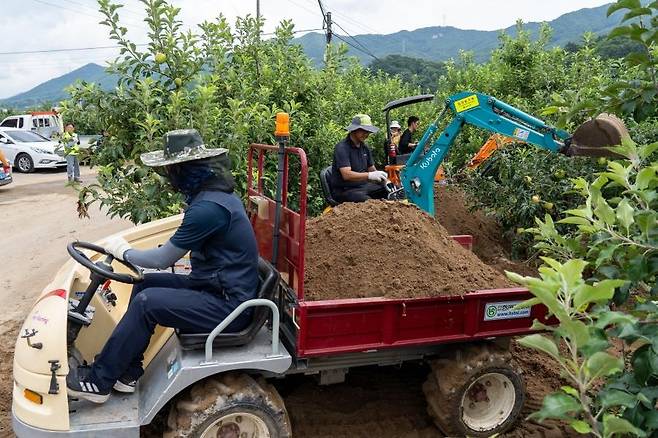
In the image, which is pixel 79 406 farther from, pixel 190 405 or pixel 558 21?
pixel 558 21

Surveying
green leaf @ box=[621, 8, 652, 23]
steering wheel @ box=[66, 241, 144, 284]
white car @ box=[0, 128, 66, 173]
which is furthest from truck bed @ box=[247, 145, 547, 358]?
white car @ box=[0, 128, 66, 173]

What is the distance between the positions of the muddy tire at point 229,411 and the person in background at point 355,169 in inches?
137

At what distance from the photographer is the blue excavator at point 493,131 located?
16.3 ft

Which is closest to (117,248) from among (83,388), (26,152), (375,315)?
(83,388)

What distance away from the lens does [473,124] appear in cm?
652

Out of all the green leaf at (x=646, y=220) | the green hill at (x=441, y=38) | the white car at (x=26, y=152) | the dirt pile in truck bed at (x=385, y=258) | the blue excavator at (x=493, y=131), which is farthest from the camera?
the green hill at (x=441, y=38)

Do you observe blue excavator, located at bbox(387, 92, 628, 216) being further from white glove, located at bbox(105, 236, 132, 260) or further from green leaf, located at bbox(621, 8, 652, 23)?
white glove, located at bbox(105, 236, 132, 260)

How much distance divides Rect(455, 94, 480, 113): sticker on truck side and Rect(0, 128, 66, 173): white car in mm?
17554

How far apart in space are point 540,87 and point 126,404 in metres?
10.6

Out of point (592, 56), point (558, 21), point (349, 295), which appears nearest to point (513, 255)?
point (349, 295)

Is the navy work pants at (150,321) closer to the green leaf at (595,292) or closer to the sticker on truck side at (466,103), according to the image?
the green leaf at (595,292)

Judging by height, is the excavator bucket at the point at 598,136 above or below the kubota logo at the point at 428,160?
above

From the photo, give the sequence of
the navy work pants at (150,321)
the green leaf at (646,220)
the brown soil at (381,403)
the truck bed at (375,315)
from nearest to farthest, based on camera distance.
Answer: the green leaf at (646,220) < the navy work pants at (150,321) < the truck bed at (375,315) < the brown soil at (381,403)

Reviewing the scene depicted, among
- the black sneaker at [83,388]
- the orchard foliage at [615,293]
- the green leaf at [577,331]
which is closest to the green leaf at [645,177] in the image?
the orchard foliage at [615,293]
